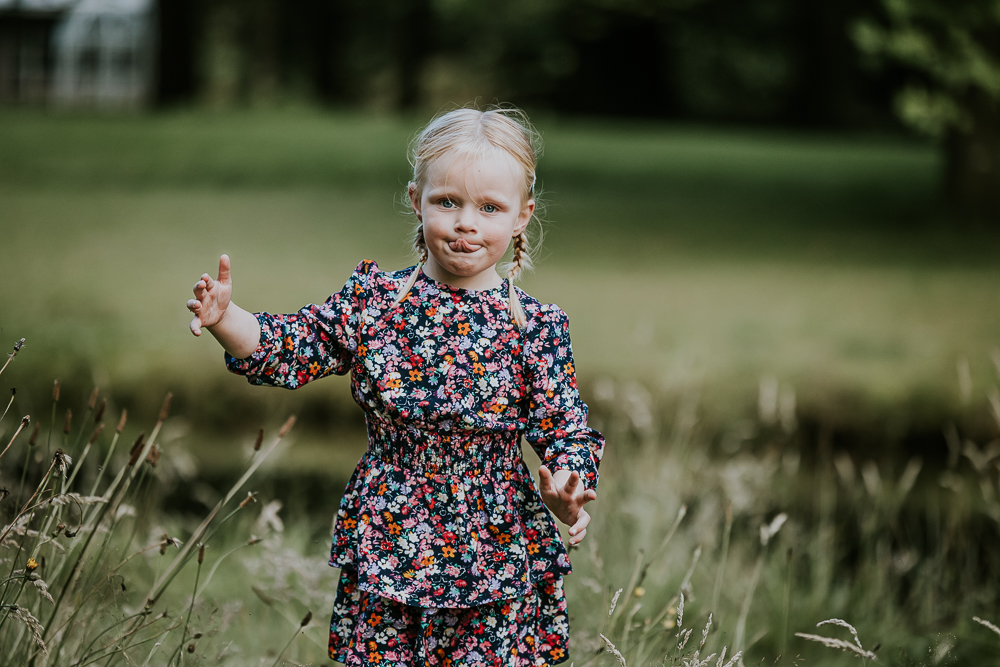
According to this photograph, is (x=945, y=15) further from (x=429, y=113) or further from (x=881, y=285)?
(x=429, y=113)

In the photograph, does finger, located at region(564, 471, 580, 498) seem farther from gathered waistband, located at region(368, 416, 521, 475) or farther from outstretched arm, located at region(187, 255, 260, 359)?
outstretched arm, located at region(187, 255, 260, 359)

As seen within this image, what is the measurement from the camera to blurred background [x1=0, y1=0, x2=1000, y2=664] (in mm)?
4688

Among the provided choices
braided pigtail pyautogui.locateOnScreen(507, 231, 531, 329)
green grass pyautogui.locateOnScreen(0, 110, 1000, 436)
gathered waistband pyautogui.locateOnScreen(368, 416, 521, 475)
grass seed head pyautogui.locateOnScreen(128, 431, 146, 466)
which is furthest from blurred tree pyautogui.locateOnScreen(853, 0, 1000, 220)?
grass seed head pyautogui.locateOnScreen(128, 431, 146, 466)

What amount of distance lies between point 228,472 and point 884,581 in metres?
2.94

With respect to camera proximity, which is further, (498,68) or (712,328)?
(498,68)

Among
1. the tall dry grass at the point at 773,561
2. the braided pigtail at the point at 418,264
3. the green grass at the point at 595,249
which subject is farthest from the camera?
the green grass at the point at 595,249

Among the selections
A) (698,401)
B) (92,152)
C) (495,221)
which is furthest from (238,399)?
(92,152)

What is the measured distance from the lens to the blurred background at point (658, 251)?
469cm

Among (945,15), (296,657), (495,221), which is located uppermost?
(945,15)

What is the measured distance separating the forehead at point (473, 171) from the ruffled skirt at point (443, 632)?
32.2 inches

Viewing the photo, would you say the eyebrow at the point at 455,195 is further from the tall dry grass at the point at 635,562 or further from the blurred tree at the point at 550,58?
the blurred tree at the point at 550,58

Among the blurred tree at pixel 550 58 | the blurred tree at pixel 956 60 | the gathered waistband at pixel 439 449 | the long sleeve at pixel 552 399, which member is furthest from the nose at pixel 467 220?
the blurred tree at pixel 550 58

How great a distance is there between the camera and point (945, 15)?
309 inches

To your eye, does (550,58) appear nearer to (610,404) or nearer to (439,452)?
(610,404)
